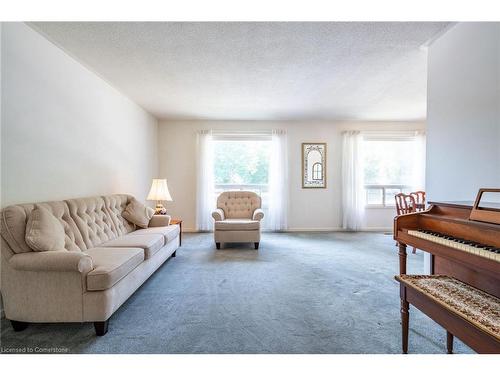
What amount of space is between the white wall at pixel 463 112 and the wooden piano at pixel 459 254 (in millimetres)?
546

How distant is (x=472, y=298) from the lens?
4.36 feet

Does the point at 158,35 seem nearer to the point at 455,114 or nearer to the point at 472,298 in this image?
the point at 455,114

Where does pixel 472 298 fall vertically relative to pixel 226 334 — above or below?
above

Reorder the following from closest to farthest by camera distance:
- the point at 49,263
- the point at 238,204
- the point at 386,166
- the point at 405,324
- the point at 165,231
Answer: the point at 405,324 < the point at 49,263 < the point at 165,231 < the point at 238,204 < the point at 386,166

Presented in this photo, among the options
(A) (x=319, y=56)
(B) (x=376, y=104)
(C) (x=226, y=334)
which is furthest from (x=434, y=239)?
(B) (x=376, y=104)

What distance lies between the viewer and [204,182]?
17.9 ft

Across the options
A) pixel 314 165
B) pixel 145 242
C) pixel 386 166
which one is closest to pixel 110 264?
pixel 145 242

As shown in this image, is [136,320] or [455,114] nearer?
[136,320]

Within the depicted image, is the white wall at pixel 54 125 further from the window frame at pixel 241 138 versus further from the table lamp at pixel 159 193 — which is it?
the window frame at pixel 241 138

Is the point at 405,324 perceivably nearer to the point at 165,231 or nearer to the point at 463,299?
the point at 463,299

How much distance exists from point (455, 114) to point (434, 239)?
1.30 m

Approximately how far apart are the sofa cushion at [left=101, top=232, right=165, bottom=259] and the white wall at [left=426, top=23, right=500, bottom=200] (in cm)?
279

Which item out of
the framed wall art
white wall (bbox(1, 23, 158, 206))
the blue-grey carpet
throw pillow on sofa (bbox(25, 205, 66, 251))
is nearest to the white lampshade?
white wall (bbox(1, 23, 158, 206))

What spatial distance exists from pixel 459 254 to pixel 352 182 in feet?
14.3
